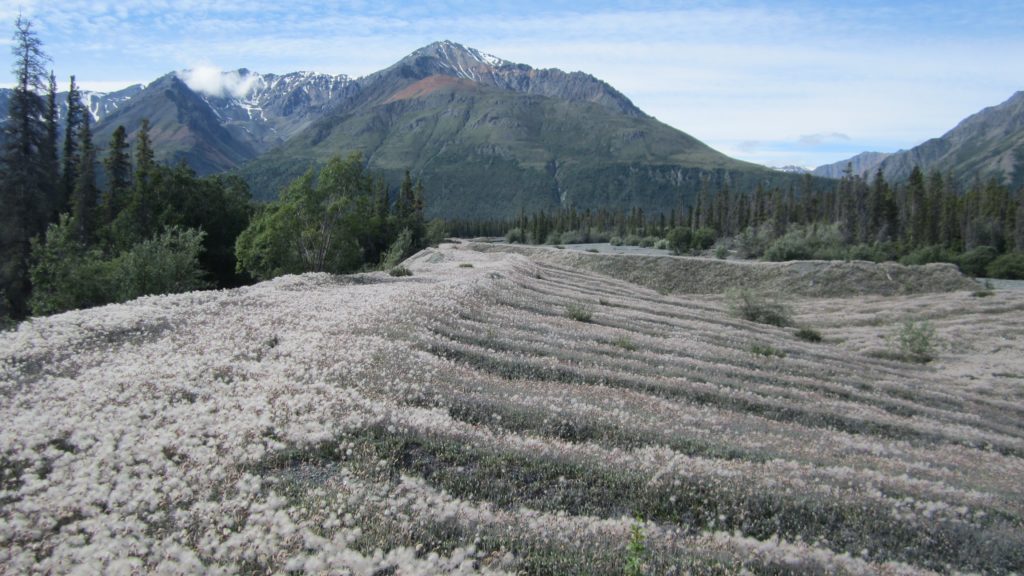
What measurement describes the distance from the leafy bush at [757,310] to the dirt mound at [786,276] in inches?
603

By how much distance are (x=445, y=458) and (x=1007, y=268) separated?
87.2 meters

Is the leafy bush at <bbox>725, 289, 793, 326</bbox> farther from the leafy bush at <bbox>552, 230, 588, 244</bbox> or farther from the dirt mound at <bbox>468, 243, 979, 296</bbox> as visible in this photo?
the leafy bush at <bbox>552, 230, 588, 244</bbox>

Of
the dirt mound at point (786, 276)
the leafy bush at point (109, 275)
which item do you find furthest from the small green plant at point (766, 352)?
the dirt mound at point (786, 276)

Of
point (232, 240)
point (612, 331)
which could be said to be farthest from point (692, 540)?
point (232, 240)

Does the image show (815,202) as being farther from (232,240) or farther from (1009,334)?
(232,240)

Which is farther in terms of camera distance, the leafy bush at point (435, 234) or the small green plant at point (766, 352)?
the leafy bush at point (435, 234)

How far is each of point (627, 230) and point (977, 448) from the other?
148124mm

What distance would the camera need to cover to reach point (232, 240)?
59.8 m

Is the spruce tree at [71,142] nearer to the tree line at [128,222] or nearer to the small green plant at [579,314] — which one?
the tree line at [128,222]

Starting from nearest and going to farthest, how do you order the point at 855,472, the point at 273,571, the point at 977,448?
1. the point at 273,571
2. the point at 855,472
3. the point at 977,448

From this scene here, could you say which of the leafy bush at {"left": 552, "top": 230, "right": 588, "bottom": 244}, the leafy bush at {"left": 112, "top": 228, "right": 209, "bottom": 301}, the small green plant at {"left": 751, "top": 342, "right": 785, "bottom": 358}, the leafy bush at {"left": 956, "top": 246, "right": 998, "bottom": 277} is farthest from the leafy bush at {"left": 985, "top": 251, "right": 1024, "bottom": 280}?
the leafy bush at {"left": 112, "top": 228, "right": 209, "bottom": 301}

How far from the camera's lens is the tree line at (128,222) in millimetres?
33812

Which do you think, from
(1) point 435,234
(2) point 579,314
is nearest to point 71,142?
(1) point 435,234

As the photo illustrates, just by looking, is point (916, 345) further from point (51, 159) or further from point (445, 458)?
point (51, 159)
